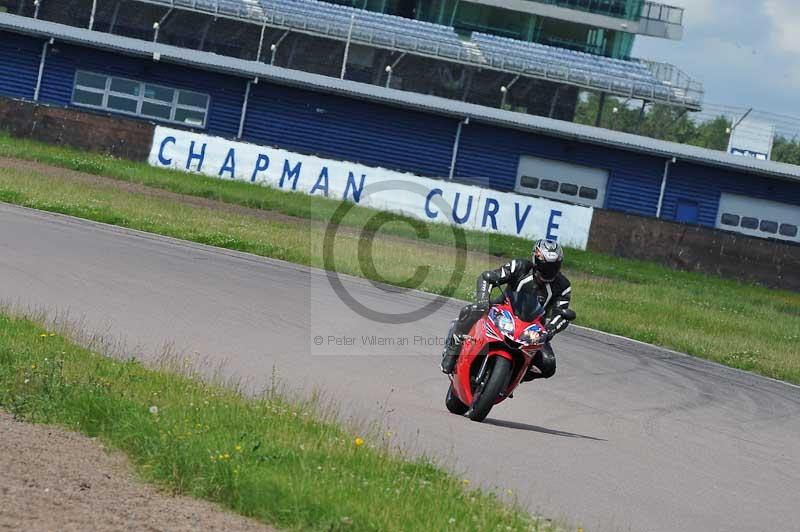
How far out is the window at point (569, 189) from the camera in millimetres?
44625

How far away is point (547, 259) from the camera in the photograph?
35.4 feet

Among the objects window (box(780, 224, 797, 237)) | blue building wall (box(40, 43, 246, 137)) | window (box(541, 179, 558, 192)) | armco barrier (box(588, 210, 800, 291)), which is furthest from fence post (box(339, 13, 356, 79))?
armco barrier (box(588, 210, 800, 291))

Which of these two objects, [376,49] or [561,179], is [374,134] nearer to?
[561,179]

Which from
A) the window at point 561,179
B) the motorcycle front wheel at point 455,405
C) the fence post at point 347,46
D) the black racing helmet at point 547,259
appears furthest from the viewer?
the fence post at point 347,46

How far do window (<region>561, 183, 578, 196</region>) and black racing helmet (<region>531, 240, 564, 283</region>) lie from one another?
112 feet

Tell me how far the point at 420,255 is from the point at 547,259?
633 inches

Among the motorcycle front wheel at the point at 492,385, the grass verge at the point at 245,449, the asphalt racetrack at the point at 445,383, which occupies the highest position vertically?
the motorcycle front wheel at the point at 492,385

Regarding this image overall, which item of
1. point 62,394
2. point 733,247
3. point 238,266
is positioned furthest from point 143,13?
point 62,394

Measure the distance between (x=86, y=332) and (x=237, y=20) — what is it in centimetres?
4806

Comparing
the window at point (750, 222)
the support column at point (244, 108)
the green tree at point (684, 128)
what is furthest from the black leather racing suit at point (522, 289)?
the green tree at point (684, 128)

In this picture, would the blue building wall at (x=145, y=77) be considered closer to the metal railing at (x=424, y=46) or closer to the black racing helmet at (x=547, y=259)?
the metal railing at (x=424, y=46)

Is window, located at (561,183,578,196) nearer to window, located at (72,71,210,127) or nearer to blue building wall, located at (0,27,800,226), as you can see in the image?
blue building wall, located at (0,27,800,226)

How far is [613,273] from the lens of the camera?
3020cm

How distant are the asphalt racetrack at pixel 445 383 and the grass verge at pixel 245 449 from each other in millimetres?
835
